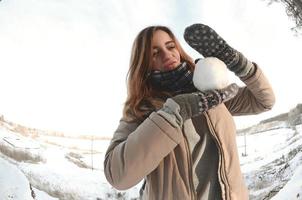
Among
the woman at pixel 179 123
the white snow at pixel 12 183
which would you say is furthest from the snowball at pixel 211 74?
the white snow at pixel 12 183

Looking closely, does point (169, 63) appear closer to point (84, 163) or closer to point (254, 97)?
point (254, 97)

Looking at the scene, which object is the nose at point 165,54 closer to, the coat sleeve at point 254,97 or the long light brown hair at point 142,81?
the long light brown hair at point 142,81

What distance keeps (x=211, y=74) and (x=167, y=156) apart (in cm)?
16

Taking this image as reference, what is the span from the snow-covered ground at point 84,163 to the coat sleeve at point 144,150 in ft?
6.54

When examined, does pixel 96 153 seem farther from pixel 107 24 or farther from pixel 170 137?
pixel 170 137

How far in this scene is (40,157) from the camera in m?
3.19

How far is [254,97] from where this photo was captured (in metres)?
0.90

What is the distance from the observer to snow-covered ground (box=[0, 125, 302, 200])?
2.82 metres

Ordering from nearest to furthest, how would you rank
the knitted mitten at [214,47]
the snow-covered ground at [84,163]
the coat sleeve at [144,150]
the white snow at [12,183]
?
the coat sleeve at [144,150], the knitted mitten at [214,47], the white snow at [12,183], the snow-covered ground at [84,163]

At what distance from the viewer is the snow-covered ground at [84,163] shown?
111 inches

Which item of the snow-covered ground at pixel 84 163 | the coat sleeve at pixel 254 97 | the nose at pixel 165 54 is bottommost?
the snow-covered ground at pixel 84 163

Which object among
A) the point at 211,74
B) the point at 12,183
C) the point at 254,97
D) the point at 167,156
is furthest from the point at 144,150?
the point at 12,183

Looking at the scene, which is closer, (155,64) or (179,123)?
(179,123)

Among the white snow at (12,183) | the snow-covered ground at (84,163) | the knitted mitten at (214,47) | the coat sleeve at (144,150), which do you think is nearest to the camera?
the coat sleeve at (144,150)
